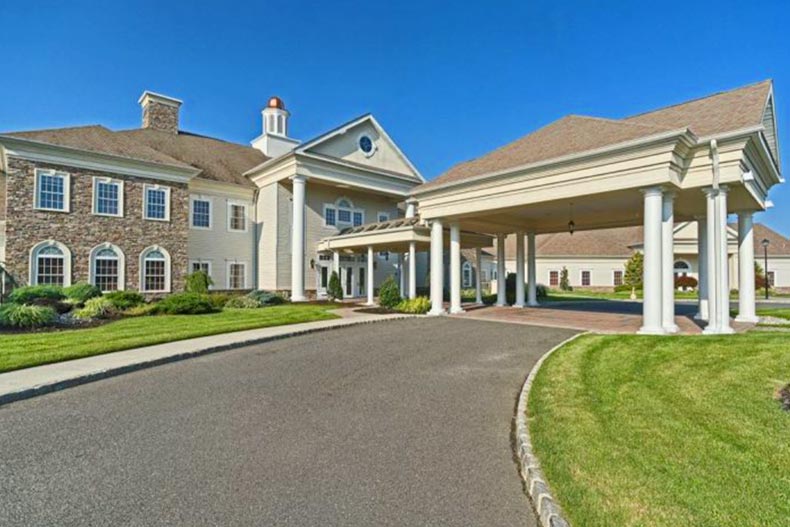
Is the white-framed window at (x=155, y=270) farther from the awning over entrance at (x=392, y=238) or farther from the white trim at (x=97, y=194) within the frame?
the awning over entrance at (x=392, y=238)

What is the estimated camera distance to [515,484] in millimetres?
3990

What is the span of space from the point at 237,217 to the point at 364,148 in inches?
337

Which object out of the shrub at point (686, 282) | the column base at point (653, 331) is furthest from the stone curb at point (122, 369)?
the shrub at point (686, 282)

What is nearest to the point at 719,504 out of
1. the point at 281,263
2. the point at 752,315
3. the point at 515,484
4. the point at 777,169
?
the point at 515,484

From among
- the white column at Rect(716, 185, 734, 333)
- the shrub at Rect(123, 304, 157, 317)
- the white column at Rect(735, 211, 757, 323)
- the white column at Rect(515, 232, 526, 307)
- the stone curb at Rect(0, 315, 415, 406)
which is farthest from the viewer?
the white column at Rect(515, 232, 526, 307)

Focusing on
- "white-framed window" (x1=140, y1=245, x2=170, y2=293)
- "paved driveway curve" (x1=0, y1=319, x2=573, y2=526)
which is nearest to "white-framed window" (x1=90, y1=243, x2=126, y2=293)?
"white-framed window" (x1=140, y1=245, x2=170, y2=293)

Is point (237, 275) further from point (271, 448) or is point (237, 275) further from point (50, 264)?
point (271, 448)

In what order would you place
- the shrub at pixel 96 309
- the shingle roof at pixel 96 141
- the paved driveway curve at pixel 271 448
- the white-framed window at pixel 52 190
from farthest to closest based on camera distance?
1. the shingle roof at pixel 96 141
2. the white-framed window at pixel 52 190
3. the shrub at pixel 96 309
4. the paved driveway curve at pixel 271 448

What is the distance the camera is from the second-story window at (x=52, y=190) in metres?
18.2

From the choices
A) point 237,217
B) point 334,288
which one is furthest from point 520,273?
point 237,217

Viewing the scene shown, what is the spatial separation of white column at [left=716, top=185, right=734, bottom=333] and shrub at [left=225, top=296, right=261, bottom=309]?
17122mm

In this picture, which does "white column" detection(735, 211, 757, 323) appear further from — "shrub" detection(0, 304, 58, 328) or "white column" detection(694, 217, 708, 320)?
"shrub" detection(0, 304, 58, 328)

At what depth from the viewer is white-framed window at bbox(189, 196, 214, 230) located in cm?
2296

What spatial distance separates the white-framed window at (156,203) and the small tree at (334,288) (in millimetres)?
8527
